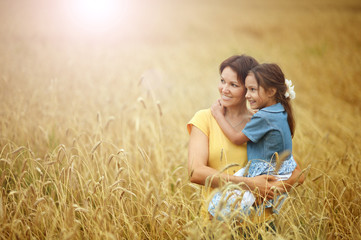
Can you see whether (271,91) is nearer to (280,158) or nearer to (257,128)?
(257,128)

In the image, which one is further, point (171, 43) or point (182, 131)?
point (171, 43)

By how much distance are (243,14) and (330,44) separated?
21.5 feet

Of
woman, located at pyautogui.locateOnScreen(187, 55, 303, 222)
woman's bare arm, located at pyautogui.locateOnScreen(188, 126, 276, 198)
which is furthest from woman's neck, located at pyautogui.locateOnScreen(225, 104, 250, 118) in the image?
woman's bare arm, located at pyautogui.locateOnScreen(188, 126, 276, 198)

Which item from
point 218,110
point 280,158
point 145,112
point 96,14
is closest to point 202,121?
point 218,110

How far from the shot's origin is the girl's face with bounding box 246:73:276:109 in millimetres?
2037

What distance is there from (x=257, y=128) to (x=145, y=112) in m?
2.97

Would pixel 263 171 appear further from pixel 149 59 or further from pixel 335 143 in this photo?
pixel 149 59

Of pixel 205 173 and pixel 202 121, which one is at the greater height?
pixel 202 121

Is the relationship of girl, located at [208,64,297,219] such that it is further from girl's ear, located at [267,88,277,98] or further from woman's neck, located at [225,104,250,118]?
woman's neck, located at [225,104,250,118]

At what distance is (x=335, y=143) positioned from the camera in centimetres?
394

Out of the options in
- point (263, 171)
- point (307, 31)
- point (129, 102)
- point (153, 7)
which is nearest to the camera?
point (263, 171)

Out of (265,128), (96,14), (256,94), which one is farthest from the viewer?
(96,14)

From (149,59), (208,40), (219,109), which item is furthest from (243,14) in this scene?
(219,109)

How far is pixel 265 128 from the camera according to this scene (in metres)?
1.93
